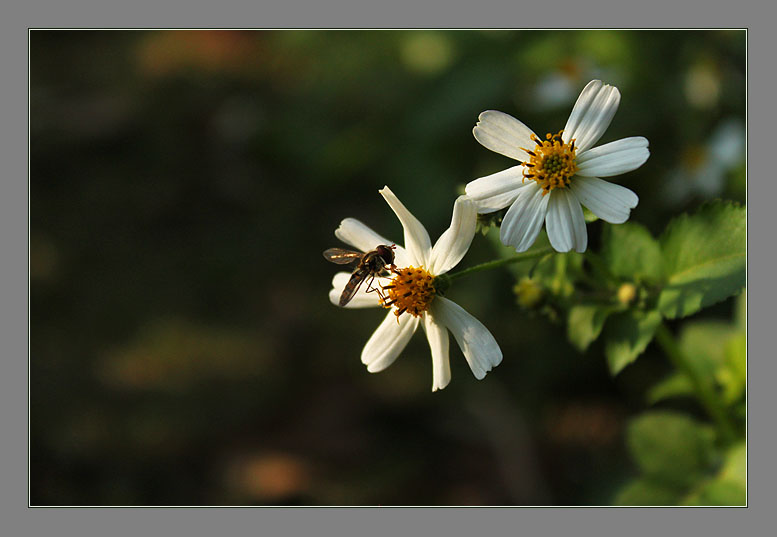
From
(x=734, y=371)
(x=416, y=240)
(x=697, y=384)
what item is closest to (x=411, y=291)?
(x=416, y=240)

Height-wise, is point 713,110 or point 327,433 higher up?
point 713,110

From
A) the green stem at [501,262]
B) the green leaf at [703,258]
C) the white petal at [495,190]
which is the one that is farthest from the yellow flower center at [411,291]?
the green leaf at [703,258]

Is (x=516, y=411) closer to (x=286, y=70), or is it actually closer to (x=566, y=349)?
(x=566, y=349)

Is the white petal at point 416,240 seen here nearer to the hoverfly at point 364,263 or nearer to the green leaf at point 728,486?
the hoverfly at point 364,263

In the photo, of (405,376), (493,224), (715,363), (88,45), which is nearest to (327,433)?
(405,376)

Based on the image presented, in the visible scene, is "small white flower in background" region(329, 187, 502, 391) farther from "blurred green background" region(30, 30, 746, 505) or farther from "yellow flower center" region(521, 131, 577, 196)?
"blurred green background" region(30, 30, 746, 505)
